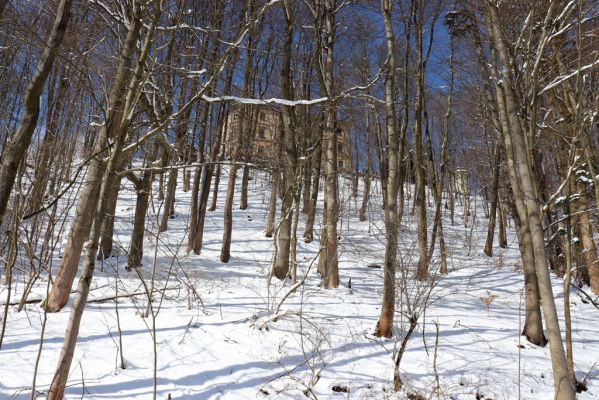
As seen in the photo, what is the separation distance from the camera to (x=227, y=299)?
22.5ft

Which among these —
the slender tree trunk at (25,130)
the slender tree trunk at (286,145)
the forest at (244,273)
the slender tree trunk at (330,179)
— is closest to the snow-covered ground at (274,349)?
the forest at (244,273)

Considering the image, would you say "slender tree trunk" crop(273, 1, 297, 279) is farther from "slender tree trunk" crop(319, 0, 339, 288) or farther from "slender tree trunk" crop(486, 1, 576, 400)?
"slender tree trunk" crop(486, 1, 576, 400)

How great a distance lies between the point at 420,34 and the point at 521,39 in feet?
24.6

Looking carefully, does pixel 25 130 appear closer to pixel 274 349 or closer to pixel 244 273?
pixel 274 349

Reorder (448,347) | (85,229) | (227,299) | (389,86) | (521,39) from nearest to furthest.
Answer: (85,229)
(521,39)
(448,347)
(389,86)
(227,299)

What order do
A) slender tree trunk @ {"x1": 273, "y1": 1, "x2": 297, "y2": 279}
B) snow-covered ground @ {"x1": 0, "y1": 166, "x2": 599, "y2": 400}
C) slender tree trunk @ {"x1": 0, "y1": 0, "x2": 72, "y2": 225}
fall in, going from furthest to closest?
slender tree trunk @ {"x1": 273, "y1": 1, "x2": 297, "y2": 279}
snow-covered ground @ {"x1": 0, "y1": 166, "x2": 599, "y2": 400}
slender tree trunk @ {"x1": 0, "y1": 0, "x2": 72, "y2": 225}

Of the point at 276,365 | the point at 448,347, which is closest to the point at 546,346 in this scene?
the point at 448,347

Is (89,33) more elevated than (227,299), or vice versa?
(89,33)

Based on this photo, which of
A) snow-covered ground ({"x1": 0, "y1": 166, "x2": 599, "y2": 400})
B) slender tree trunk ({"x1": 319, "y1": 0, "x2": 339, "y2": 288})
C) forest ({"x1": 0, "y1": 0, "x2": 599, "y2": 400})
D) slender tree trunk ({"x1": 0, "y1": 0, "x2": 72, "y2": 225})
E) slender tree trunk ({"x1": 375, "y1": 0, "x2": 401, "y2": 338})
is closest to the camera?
slender tree trunk ({"x1": 0, "y1": 0, "x2": 72, "y2": 225})

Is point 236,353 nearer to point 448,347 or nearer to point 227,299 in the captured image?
point 227,299

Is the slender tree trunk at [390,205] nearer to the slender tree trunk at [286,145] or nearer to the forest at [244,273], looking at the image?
the forest at [244,273]

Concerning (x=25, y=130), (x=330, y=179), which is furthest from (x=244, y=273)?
(x=25, y=130)

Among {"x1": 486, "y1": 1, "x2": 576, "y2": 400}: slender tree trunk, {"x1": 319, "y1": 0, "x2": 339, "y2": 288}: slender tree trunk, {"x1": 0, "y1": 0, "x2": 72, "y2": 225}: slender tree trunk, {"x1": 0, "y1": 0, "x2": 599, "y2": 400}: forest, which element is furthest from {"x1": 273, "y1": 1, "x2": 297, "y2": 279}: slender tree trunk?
{"x1": 0, "y1": 0, "x2": 72, "y2": 225}: slender tree trunk

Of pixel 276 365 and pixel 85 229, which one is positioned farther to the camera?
pixel 276 365
